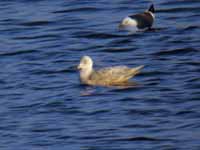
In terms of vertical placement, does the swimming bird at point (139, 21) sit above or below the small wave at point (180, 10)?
below

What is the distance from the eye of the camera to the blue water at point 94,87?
1538 centimetres

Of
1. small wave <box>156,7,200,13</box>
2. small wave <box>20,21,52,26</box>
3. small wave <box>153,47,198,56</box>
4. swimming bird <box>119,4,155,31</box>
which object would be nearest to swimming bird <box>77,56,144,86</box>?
small wave <box>153,47,198,56</box>

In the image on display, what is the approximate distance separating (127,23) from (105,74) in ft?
13.9

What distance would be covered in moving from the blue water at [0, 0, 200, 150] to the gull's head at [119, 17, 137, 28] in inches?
6.8

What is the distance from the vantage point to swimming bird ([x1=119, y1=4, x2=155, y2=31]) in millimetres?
22609

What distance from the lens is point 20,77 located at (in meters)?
19.2

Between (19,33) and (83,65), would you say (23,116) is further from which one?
(19,33)

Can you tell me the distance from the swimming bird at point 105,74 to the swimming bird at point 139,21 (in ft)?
12.8

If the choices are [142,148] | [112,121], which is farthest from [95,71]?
[142,148]

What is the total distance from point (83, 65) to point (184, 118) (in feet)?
10.1

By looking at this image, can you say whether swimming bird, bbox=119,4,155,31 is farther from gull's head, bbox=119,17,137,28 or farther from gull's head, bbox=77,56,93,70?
gull's head, bbox=77,56,93,70

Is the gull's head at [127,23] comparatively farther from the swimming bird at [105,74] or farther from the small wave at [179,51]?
the swimming bird at [105,74]

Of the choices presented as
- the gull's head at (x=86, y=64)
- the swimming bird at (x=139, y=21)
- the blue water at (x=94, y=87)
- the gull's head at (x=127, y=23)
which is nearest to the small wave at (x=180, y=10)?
the blue water at (x=94, y=87)

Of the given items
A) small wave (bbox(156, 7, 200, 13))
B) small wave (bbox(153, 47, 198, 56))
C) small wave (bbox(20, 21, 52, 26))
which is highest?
small wave (bbox(156, 7, 200, 13))
